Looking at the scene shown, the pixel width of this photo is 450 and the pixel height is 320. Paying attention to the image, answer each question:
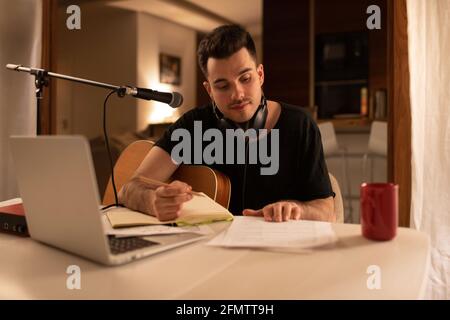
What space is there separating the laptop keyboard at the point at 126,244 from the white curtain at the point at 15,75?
1.94 metres

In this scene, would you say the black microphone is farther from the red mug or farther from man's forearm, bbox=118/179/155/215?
the red mug

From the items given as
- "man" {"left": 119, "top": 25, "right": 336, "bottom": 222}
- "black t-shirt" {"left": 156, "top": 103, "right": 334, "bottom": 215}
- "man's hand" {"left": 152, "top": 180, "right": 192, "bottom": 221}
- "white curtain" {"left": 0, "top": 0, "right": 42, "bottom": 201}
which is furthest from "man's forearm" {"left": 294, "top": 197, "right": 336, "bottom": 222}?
"white curtain" {"left": 0, "top": 0, "right": 42, "bottom": 201}

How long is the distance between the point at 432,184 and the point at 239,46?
3.74 ft

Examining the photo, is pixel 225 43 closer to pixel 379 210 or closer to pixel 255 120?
pixel 255 120

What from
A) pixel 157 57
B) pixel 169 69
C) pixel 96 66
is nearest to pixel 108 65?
pixel 96 66

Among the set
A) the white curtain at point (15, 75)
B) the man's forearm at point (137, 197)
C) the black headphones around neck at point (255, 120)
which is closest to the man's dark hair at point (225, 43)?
the black headphones around neck at point (255, 120)

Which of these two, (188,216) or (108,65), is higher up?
(108,65)

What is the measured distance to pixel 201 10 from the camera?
265 inches

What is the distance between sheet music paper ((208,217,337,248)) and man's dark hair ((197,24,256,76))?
24.8 inches

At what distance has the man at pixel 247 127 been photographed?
1.45 metres

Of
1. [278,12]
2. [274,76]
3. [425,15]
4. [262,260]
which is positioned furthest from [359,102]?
[262,260]

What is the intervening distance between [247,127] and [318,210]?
38 centimetres

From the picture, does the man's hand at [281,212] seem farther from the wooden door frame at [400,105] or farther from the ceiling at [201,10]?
the ceiling at [201,10]

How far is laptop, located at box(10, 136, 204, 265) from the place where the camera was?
669 millimetres
